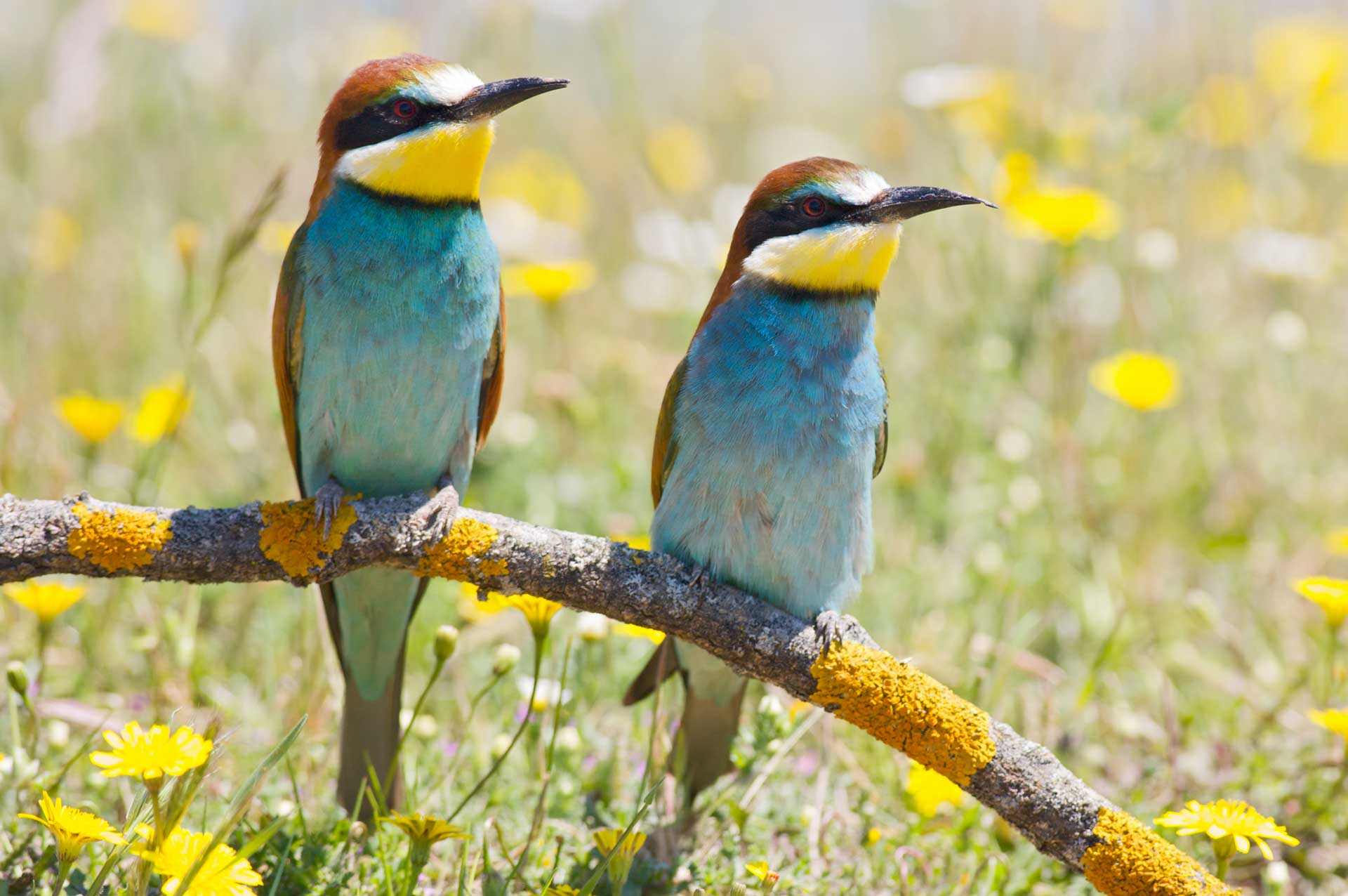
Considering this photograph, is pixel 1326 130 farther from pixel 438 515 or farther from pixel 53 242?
pixel 53 242

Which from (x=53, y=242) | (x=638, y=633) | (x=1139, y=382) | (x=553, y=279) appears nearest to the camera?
(x=638, y=633)

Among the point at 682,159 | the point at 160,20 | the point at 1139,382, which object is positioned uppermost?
the point at 160,20

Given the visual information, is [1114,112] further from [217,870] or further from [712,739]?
[217,870]

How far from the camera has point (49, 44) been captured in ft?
18.0

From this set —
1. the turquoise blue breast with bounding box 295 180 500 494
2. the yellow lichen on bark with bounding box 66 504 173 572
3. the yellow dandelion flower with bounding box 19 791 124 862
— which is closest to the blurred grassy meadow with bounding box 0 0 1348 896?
the yellow dandelion flower with bounding box 19 791 124 862

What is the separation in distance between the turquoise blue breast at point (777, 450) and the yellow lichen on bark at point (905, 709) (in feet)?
0.78

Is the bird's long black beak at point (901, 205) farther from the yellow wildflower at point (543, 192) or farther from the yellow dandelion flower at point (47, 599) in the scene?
the yellow wildflower at point (543, 192)

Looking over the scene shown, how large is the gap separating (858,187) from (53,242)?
11.4 feet

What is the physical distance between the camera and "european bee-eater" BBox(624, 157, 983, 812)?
88.7 inches

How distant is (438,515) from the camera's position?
2.05 metres

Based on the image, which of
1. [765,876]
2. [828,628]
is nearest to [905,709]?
[828,628]

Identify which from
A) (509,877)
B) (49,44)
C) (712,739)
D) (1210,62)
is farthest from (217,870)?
(49,44)

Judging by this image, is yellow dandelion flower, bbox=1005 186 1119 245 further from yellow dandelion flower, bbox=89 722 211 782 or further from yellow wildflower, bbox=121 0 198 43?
yellow wildflower, bbox=121 0 198 43

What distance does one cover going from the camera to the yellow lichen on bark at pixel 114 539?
1.83 metres
